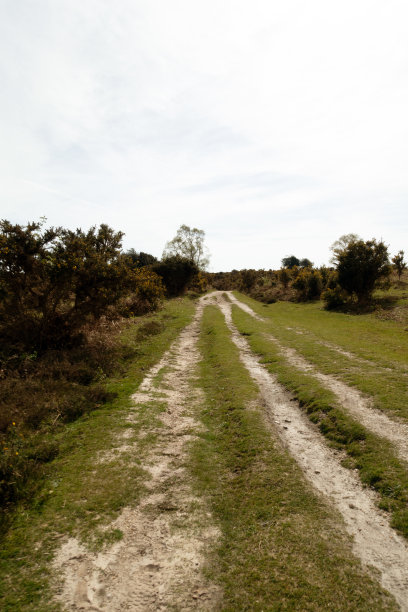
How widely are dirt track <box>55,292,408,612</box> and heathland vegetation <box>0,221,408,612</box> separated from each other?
6 cm

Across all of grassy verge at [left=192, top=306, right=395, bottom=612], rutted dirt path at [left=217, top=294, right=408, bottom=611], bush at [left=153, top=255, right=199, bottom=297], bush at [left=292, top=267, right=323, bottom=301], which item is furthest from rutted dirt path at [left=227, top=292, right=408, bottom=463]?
bush at [left=153, top=255, right=199, bottom=297]

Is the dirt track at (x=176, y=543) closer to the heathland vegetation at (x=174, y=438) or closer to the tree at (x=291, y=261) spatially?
the heathland vegetation at (x=174, y=438)

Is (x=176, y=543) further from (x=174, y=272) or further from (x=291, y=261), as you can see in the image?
(x=291, y=261)

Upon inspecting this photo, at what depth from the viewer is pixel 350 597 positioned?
4312 mm

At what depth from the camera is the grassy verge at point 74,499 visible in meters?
4.58

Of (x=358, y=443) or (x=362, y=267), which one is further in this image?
(x=362, y=267)

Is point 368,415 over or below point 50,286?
below

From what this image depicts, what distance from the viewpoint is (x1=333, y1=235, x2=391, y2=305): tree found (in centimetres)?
3444

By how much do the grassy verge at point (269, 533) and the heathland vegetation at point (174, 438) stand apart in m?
0.03

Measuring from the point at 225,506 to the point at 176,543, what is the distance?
1.36 metres

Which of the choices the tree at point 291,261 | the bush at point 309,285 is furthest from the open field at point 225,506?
the tree at point 291,261

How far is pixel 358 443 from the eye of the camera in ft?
26.8

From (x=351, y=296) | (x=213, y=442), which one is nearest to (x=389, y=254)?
(x=351, y=296)

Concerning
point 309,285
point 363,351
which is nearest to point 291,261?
point 309,285
